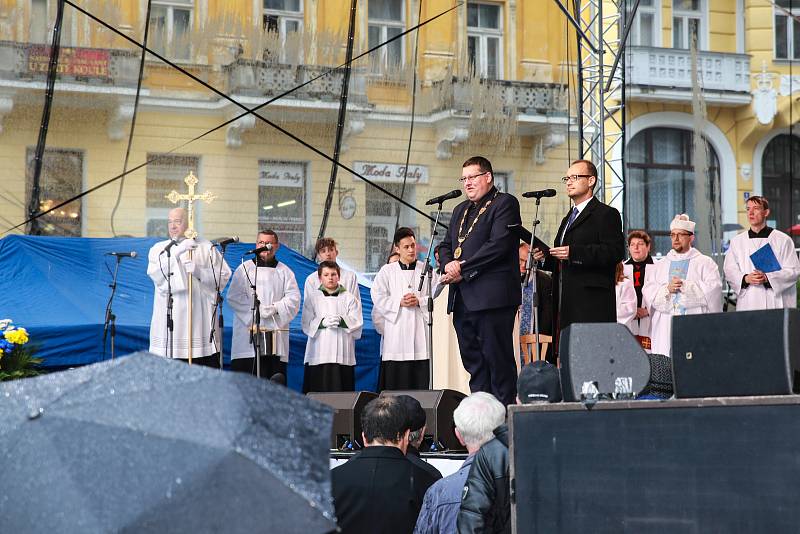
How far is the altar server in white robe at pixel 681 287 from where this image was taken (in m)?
10.1

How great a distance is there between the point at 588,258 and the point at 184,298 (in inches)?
157

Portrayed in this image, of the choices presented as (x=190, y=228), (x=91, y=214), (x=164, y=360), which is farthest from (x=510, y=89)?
(x=164, y=360)

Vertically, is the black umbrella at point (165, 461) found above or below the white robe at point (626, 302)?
below

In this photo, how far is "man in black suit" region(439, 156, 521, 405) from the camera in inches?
283

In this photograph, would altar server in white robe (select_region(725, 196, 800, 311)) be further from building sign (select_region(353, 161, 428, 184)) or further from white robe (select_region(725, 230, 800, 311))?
building sign (select_region(353, 161, 428, 184))

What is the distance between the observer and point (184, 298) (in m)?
9.84

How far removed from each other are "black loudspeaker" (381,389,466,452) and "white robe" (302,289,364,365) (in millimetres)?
2879

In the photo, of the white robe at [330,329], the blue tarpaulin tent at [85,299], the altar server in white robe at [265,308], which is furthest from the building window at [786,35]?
the altar server in white robe at [265,308]

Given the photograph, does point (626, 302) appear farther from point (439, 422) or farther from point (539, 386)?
point (539, 386)

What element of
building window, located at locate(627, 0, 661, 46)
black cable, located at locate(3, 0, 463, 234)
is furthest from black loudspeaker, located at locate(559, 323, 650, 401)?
building window, located at locate(627, 0, 661, 46)

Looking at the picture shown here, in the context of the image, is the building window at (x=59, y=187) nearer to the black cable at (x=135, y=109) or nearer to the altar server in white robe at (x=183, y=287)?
the black cable at (x=135, y=109)

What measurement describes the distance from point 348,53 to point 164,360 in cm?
1156

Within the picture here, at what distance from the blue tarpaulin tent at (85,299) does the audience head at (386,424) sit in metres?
6.34

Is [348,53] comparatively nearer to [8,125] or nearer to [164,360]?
[8,125]
